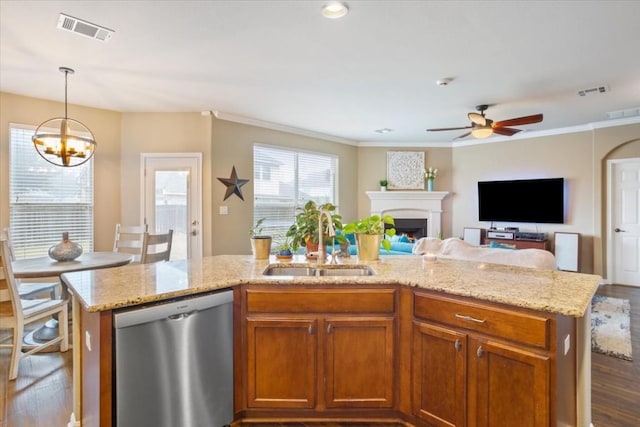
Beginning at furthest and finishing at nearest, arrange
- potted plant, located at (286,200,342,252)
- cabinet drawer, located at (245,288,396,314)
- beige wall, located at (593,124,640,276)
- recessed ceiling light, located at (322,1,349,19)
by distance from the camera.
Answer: beige wall, located at (593,124,640,276)
potted plant, located at (286,200,342,252)
recessed ceiling light, located at (322,1,349,19)
cabinet drawer, located at (245,288,396,314)

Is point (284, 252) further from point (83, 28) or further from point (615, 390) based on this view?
point (615, 390)

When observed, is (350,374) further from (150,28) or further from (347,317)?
(150,28)

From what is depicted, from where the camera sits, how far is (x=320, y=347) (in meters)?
2.08

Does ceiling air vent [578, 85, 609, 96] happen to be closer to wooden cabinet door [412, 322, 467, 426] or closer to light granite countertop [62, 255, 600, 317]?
light granite countertop [62, 255, 600, 317]

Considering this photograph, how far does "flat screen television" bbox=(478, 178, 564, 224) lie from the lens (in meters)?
6.20

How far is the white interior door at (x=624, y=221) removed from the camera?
5645 mm

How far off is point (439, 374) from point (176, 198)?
4.31m

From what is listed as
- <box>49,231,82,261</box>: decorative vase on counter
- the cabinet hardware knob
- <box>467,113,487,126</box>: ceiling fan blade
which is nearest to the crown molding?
<box>49,231,82,261</box>: decorative vase on counter

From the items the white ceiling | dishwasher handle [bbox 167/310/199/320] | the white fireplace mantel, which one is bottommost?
dishwasher handle [bbox 167/310/199/320]

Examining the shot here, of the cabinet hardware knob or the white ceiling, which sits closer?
the cabinet hardware knob

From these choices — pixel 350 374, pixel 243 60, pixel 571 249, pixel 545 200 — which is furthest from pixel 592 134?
pixel 350 374

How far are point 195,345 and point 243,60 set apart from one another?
8.36 feet

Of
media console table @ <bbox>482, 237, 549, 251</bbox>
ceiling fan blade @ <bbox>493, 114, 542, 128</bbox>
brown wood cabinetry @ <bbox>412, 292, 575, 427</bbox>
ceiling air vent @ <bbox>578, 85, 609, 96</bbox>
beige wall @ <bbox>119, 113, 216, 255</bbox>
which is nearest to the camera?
brown wood cabinetry @ <bbox>412, 292, 575, 427</bbox>

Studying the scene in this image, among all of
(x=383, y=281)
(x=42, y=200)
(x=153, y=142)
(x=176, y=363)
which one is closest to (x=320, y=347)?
(x=383, y=281)
